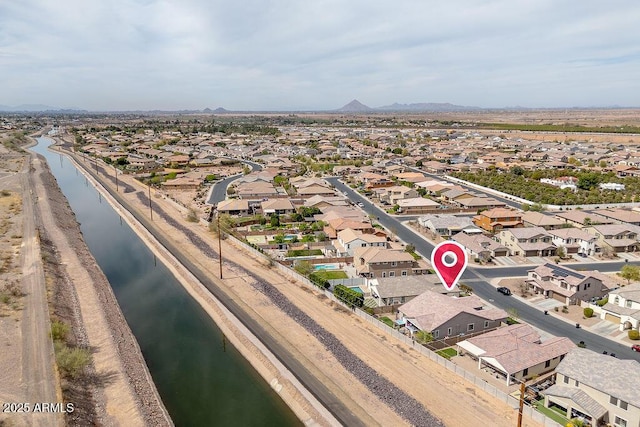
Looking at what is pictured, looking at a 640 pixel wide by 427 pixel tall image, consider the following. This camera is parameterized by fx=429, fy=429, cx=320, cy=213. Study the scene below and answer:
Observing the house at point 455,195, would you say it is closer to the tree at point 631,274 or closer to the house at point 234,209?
the tree at point 631,274

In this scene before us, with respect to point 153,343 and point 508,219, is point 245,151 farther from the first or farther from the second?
point 153,343

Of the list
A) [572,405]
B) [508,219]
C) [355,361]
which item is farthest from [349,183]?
[572,405]

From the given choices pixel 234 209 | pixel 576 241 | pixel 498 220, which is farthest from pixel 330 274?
pixel 576 241

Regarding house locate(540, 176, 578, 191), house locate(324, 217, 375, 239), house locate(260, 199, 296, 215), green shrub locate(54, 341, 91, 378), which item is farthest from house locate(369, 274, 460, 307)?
house locate(540, 176, 578, 191)

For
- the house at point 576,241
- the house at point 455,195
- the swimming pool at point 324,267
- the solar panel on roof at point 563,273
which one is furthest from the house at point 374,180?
the solar panel on roof at point 563,273

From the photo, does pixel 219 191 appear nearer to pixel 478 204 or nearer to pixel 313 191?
pixel 313 191
